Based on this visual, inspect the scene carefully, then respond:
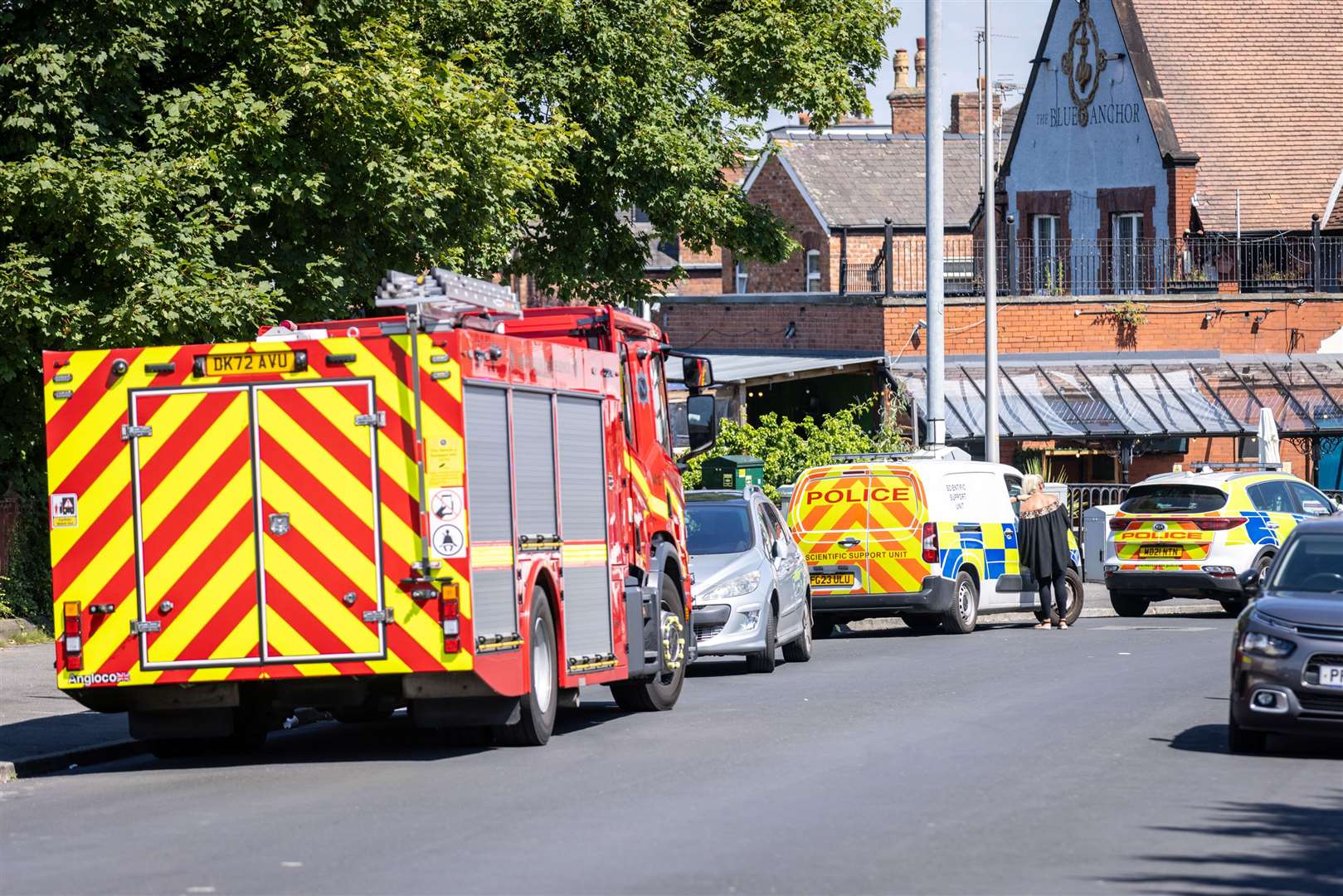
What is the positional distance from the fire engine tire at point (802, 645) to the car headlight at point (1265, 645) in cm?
864

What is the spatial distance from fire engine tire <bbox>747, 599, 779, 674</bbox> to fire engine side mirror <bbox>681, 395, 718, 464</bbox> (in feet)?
8.68

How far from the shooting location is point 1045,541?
25812 mm

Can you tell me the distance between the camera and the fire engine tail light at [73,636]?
13.1 metres

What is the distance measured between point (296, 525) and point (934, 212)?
52.3 feet

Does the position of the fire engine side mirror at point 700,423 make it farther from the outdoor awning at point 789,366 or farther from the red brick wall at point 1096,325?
the red brick wall at point 1096,325

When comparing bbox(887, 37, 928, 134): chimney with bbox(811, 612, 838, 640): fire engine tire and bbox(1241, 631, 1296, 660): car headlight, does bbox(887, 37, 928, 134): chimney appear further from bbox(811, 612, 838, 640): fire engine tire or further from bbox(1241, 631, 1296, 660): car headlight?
bbox(1241, 631, 1296, 660): car headlight

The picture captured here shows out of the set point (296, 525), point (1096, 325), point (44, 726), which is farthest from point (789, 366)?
point (296, 525)

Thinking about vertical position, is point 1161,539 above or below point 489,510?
below

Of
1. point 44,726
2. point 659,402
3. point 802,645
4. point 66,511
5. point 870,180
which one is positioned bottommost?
point 802,645

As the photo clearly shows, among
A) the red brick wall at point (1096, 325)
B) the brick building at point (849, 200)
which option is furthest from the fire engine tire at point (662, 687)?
the brick building at point (849, 200)

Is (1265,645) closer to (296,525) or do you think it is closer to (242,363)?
(296,525)

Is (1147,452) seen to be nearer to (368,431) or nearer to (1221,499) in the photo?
(1221,499)

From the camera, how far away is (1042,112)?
1919 inches

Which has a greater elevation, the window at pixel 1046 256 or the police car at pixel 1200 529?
the window at pixel 1046 256
